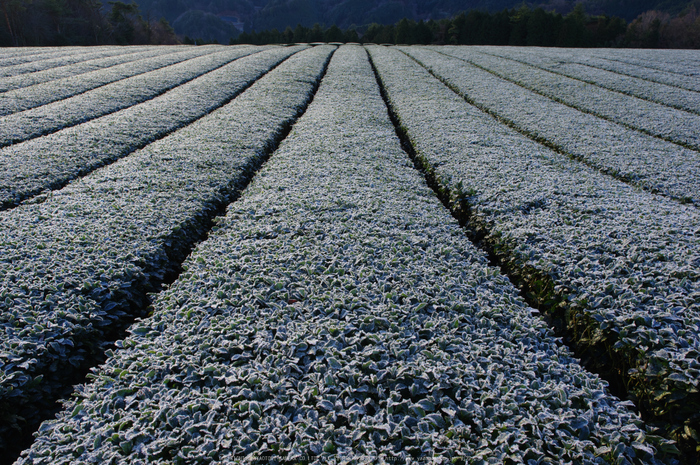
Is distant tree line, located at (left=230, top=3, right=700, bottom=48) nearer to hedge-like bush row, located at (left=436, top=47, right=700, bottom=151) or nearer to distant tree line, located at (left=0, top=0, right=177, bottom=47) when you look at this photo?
distant tree line, located at (left=0, top=0, right=177, bottom=47)

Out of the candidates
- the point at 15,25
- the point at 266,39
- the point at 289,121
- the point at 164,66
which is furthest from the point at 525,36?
the point at 15,25

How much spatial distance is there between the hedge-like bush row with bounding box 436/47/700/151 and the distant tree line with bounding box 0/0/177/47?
66370mm

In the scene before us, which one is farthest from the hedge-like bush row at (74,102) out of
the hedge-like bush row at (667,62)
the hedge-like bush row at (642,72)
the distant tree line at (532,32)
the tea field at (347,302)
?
the distant tree line at (532,32)

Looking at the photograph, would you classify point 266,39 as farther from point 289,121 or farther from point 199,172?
point 199,172

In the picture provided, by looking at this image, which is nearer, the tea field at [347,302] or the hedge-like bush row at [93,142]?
the tea field at [347,302]

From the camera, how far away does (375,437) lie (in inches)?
115

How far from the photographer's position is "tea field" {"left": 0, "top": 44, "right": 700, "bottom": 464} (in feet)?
9.78

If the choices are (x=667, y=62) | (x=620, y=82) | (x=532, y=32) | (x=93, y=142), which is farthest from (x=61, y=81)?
(x=532, y=32)

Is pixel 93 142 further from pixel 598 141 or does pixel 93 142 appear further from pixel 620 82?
pixel 620 82

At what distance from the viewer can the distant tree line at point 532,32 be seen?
57156 millimetres

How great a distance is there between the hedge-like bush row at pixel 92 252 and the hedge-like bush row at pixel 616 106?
14.0 metres

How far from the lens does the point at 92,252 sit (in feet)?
17.3

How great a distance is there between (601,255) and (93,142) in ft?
41.5

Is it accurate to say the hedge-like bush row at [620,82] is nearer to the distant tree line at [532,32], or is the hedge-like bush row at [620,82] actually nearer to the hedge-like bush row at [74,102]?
the hedge-like bush row at [74,102]
